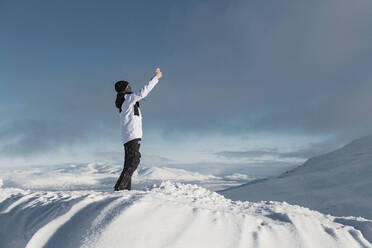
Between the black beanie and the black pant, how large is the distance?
2.90 feet

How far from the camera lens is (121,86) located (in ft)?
18.5

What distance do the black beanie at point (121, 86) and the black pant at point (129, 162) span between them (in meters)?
0.88

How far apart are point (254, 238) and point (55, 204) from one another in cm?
241

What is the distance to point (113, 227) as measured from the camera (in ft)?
10.6

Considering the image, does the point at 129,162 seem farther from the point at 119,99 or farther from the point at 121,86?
the point at 121,86

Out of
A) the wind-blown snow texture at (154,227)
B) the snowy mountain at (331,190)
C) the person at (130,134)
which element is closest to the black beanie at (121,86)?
the person at (130,134)

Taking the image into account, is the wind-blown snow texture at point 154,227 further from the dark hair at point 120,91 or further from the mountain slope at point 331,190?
the mountain slope at point 331,190

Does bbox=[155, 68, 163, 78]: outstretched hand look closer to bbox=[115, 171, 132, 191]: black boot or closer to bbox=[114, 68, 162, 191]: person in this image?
bbox=[114, 68, 162, 191]: person

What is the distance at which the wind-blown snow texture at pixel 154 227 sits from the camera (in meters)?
3.21

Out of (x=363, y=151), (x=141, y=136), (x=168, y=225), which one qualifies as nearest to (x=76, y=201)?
(x=168, y=225)

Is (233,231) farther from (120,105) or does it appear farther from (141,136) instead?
(120,105)

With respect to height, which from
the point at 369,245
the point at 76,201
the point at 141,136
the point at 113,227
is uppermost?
the point at 141,136

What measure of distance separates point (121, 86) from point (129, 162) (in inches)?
49.0

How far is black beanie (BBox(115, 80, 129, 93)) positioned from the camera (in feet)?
18.5
